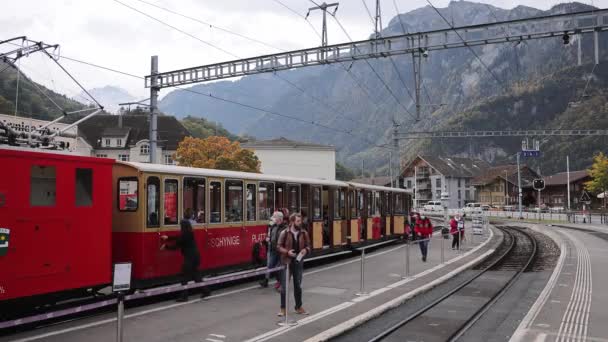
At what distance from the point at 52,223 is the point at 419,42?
1492 cm

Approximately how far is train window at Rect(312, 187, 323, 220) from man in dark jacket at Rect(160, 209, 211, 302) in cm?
695

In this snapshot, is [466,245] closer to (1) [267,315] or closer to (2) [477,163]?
(1) [267,315]

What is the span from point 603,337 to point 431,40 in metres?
13.4

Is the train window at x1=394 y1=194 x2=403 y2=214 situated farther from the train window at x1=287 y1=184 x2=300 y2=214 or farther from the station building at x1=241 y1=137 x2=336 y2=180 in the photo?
the station building at x1=241 y1=137 x2=336 y2=180

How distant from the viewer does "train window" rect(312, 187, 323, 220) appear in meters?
17.7

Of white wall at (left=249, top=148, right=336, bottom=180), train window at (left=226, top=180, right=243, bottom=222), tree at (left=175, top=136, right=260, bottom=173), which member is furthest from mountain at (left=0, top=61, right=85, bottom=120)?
train window at (left=226, top=180, right=243, bottom=222)

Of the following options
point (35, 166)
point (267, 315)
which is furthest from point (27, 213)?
point (267, 315)

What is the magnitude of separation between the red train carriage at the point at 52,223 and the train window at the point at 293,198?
277 inches

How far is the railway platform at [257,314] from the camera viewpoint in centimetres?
826

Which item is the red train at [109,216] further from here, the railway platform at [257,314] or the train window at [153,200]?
the railway platform at [257,314]

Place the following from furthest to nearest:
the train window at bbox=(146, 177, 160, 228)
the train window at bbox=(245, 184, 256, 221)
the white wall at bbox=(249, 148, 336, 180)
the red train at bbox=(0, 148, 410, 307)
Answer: the white wall at bbox=(249, 148, 336, 180) < the train window at bbox=(245, 184, 256, 221) < the train window at bbox=(146, 177, 160, 228) < the red train at bbox=(0, 148, 410, 307)

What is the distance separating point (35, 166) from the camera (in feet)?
28.2

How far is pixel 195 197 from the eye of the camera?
12.3 m

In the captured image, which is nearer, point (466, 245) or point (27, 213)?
point (27, 213)
